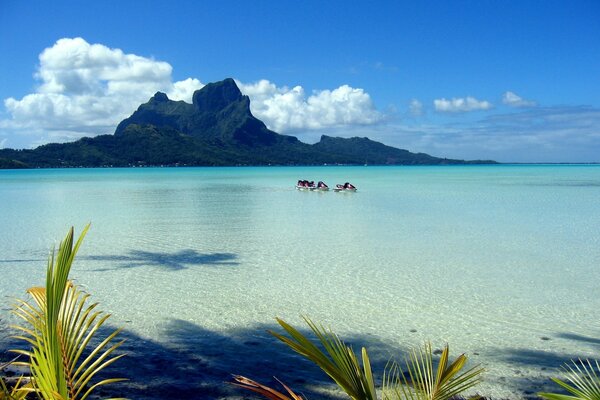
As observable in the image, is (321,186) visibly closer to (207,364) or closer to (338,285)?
(338,285)

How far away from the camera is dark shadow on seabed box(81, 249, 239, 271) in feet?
39.5

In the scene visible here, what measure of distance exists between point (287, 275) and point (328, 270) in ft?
3.56

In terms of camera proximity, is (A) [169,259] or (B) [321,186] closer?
(A) [169,259]

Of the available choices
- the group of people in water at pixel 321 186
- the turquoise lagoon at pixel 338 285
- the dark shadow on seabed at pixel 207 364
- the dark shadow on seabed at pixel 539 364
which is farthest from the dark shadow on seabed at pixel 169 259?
the group of people in water at pixel 321 186

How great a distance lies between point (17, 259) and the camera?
12.9 metres

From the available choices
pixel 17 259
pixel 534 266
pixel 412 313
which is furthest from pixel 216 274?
pixel 534 266

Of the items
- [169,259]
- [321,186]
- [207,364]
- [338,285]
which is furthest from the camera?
[321,186]

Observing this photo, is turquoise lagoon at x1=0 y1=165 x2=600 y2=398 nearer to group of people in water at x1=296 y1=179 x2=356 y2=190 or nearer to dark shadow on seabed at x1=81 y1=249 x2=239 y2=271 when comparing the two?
dark shadow on seabed at x1=81 y1=249 x2=239 y2=271

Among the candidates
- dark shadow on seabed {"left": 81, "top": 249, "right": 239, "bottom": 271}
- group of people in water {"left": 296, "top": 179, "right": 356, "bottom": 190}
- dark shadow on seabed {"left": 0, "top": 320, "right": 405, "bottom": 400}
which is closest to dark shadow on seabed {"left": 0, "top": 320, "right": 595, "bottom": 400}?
dark shadow on seabed {"left": 0, "top": 320, "right": 405, "bottom": 400}

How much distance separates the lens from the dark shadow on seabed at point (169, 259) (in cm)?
1203

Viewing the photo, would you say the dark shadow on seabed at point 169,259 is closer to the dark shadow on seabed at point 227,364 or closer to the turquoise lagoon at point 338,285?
the turquoise lagoon at point 338,285

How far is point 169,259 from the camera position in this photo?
12664 millimetres

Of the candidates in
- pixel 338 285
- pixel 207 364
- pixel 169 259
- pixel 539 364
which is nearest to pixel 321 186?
pixel 169 259

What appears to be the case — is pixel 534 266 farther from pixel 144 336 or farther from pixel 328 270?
pixel 144 336
